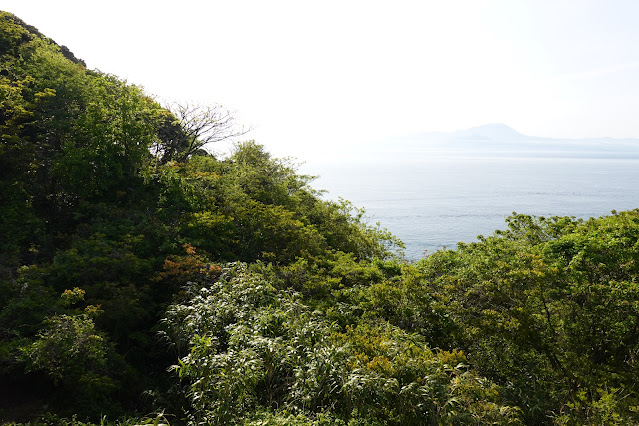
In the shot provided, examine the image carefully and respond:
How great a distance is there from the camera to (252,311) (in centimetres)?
788

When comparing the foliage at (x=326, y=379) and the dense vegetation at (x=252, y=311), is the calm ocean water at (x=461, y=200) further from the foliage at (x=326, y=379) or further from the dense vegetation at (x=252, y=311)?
the foliage at (x=326, y=379)

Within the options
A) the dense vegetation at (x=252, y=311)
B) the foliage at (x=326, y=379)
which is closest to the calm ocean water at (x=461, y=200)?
the dense vegetation at (x=252, y=311)

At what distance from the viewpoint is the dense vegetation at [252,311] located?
19.0ft

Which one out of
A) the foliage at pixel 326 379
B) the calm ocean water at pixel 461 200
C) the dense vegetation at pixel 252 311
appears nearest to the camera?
the foliage at pixel 326 379

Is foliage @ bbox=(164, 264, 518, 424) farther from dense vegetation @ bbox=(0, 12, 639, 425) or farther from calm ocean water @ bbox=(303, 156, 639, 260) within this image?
calm ocean water @ bbox=(303, 156, 639, 260)

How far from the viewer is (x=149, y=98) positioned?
2409 centimetres

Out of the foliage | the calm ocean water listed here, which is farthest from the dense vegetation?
the calm ocean water

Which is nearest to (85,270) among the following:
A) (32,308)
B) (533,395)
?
(32,308)

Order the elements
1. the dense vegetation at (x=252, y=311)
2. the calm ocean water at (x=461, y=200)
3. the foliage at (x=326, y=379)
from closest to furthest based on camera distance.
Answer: the foliage at (x=326, y=379), the dense vegetation at (x=252, y=311), the calm ocean water at (x=461, y=200)

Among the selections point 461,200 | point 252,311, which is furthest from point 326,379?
point 461,200

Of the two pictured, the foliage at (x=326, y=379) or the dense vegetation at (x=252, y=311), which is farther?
the dense vegetation at (x=252, y=311)

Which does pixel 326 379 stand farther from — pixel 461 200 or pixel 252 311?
pixel 461 200

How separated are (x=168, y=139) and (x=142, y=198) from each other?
10259mm

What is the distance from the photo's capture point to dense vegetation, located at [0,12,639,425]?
228 inches
